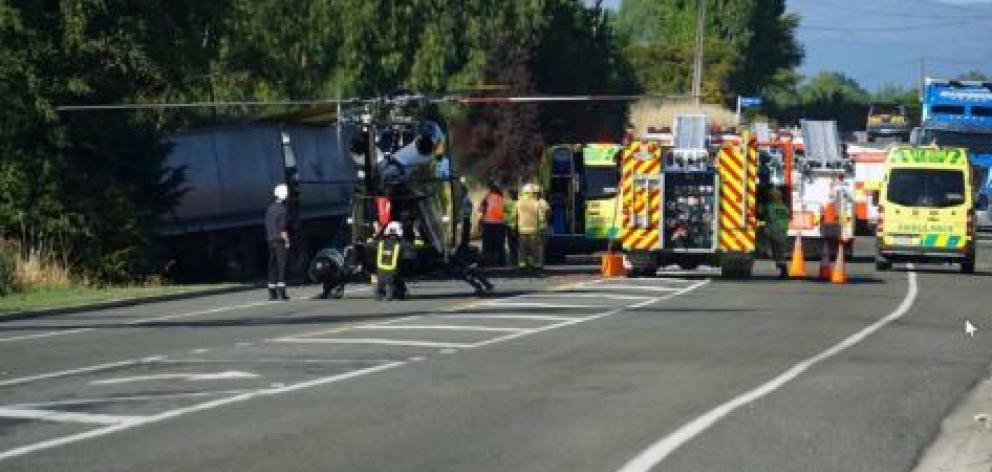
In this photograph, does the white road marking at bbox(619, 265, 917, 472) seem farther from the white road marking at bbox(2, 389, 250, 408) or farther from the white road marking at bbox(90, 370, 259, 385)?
the white road marking at bbox(90, 370, 259, 385)

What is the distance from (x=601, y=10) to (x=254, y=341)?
52.4 m

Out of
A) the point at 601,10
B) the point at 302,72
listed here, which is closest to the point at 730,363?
the point at 302,72

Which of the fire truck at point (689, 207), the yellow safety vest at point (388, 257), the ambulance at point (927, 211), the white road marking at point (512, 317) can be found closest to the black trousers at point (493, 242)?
the fire truck at point (689, 207)

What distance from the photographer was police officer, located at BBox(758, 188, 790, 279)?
35156mm

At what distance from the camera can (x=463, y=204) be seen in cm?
3247

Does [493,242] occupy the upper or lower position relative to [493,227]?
lower

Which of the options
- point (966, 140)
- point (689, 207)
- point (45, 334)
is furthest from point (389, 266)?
point (966, 140)

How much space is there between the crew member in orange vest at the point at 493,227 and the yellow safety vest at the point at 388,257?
1053 centimetres

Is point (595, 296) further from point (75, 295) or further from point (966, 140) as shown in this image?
point (966, 140)

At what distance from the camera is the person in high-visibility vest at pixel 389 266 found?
90.4ft

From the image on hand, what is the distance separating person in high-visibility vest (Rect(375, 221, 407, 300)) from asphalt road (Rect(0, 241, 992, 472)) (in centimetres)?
69

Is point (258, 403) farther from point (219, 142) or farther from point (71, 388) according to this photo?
point (219, 142)

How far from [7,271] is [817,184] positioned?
2117cm

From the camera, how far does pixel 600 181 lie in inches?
1775
